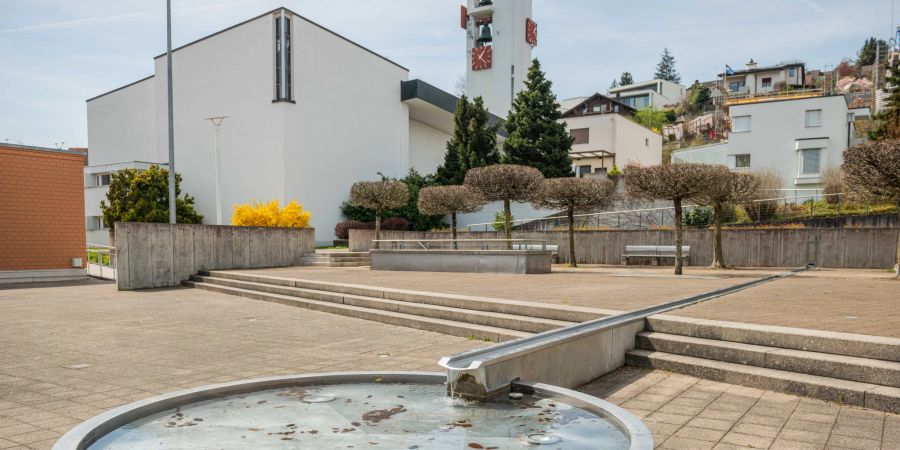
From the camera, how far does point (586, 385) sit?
5270mm

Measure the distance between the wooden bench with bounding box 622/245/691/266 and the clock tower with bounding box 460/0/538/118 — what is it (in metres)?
32.2

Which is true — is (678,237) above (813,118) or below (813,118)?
below

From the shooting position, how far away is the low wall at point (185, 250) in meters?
14.6

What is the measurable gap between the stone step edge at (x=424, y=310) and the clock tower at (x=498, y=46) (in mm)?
42398

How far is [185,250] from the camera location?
52.9 feet

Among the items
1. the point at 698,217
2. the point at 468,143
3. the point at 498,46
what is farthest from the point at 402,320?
the point at 498,46

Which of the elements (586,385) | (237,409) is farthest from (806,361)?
(237,409)

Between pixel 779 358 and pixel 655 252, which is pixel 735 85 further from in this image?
pixel 779 358

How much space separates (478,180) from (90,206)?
3197 cm

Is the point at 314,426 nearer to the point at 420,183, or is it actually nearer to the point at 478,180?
the point at 478,180

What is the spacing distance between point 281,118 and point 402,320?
85.5 ft

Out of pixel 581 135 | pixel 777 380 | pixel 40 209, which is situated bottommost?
pixel 777 380

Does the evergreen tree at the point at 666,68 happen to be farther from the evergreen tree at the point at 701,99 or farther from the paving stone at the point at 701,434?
the paving stone at the point at 701,434

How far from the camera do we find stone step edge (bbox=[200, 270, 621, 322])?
23.5 feet
